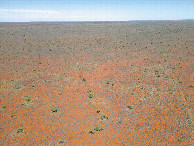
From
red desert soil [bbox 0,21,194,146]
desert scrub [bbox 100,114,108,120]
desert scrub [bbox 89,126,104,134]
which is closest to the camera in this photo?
red desert soil [bbox 0,21,194,146]

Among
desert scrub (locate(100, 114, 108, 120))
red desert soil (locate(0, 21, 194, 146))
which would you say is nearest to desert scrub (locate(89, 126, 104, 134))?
red desert soil (locate(0, 21, 194, 146))

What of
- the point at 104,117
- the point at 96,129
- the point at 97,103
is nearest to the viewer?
the point at 96,129

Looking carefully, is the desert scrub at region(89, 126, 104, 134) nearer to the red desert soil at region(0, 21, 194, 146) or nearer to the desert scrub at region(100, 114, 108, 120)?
the red desert soil at region(0, 21, 194, 146)

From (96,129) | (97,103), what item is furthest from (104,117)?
(97,103)

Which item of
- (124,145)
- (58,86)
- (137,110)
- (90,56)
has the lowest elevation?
(124,145)

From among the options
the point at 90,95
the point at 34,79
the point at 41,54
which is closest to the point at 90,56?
the point at 41,54

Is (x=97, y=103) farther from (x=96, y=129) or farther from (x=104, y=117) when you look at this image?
(x=96, y=129)

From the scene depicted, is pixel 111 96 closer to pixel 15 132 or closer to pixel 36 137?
pixel 36 137

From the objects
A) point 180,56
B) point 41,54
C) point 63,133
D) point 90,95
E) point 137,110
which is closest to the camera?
point 63,133

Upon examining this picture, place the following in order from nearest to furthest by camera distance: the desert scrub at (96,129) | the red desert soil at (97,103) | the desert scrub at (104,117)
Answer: the red desert soil at (97,103) → the desert scrub at (96,129) → the desert scrub at (104,117)

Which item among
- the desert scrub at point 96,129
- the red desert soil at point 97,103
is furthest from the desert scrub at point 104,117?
the desert scrub at point 96,129

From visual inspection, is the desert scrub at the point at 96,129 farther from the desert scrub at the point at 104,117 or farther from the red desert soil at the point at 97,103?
the desert scrub at the point at 104,117
